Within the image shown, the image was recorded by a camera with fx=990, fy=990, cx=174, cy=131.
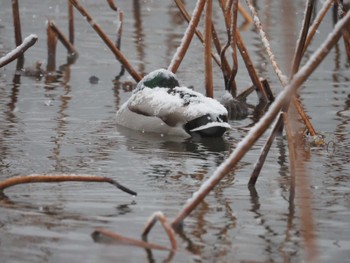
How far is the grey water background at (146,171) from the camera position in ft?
16.9

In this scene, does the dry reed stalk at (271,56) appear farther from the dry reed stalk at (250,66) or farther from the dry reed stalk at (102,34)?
the dry reed stalk at (102,34)

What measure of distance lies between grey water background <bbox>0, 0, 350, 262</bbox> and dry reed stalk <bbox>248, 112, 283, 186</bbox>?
0.09 m

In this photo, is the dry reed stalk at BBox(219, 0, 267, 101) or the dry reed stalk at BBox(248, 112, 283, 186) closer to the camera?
the dry reed stalk at BBox(248, 112, 283, 186)

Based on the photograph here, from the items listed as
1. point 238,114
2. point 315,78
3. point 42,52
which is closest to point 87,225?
point 238,114

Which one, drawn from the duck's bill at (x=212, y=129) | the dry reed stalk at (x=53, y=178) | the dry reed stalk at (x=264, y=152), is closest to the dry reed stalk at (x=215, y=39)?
the duck's bill at (x=212, y=129)

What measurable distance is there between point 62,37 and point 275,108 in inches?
318

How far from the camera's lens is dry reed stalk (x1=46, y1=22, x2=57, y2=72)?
39.9 feet

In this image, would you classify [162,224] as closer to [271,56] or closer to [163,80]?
[271,56]

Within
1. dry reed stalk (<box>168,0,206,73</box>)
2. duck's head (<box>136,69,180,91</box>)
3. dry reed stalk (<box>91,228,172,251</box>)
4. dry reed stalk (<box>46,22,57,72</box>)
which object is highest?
dry reed stalk (<box>168,0,206,73</box>)

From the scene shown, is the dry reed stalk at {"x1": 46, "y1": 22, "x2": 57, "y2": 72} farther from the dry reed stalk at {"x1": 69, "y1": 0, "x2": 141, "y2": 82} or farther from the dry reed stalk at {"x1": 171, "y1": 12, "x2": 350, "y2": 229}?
the dry reed stalk at {"x1": 171, "y1": 12, "x2": 350, "y2": 229}

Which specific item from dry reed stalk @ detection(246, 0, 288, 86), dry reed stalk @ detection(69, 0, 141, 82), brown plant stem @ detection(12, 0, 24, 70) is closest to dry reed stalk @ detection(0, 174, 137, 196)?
dry reed stalk @ detection(246, 0, 288, 86)

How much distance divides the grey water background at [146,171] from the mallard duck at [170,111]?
11 cm

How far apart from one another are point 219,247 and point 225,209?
0.85 meters

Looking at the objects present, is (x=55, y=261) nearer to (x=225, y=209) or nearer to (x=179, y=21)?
(x=225, y=209)
